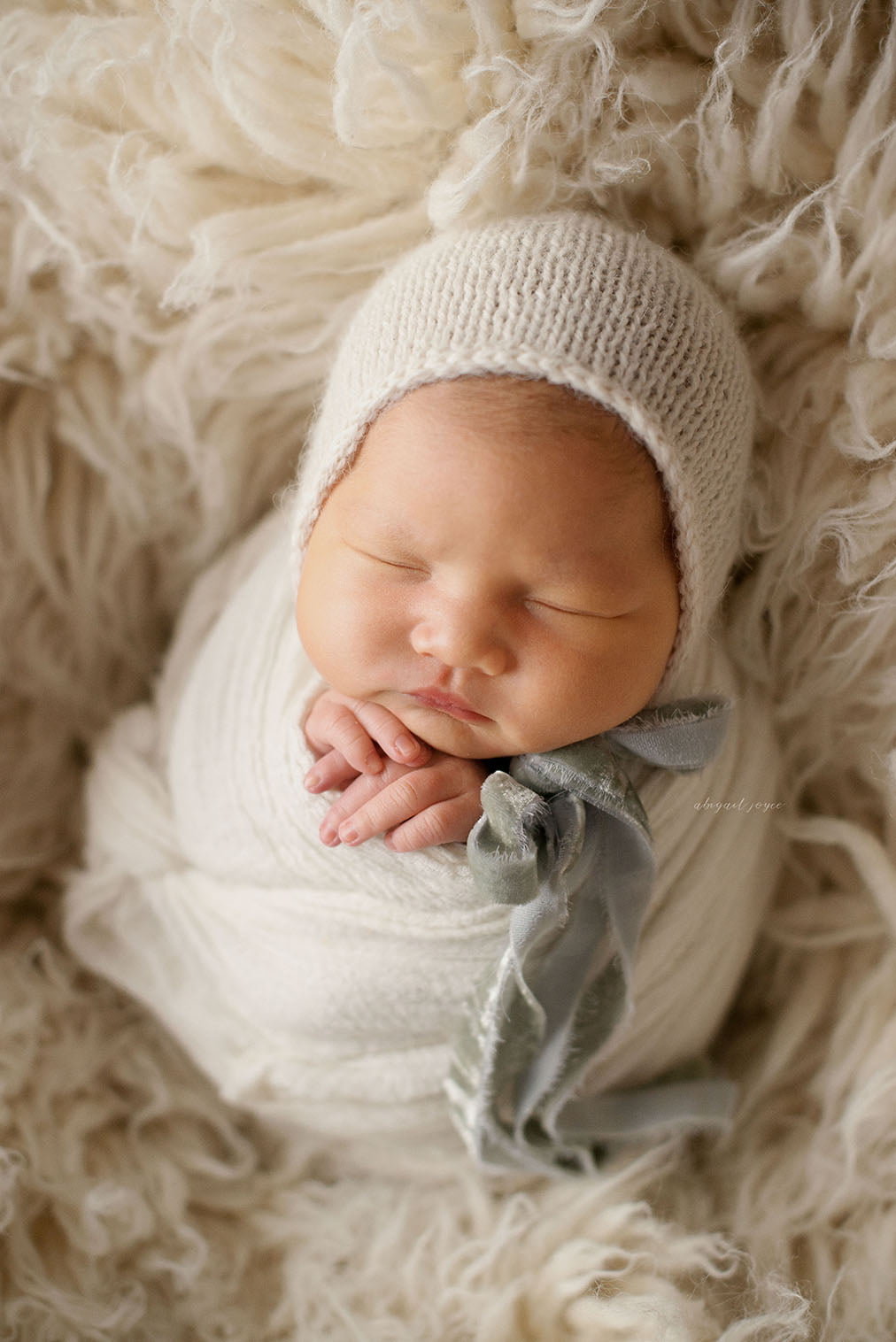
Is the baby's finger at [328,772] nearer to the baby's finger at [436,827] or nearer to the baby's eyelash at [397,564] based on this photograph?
the baby's finger at [436,827]

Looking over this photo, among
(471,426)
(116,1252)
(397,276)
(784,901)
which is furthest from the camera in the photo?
(784,901)

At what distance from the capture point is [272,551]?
1121 mm

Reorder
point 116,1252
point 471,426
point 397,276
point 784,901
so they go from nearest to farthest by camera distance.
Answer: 1. point 471,426
2. point 397,276
3. point 116,1252
4. point 784,901

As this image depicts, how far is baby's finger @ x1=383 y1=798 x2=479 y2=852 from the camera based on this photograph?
0.90m

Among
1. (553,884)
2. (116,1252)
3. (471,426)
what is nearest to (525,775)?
(553,884)

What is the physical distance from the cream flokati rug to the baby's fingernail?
0.31 meters

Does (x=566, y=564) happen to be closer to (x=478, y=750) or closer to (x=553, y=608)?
(x=553, y=608)

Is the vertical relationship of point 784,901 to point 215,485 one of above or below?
below

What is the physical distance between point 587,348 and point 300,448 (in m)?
0.43

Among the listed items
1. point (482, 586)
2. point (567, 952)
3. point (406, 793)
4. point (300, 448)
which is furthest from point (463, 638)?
point (300, 448)

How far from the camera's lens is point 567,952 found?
972 mm

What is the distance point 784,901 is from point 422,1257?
495 millimetres

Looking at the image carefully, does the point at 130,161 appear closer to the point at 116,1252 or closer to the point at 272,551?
the point at 272,551

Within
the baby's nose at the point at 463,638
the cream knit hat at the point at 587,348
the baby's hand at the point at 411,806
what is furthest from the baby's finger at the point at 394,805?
the cream knit hat at the point at 587,348
